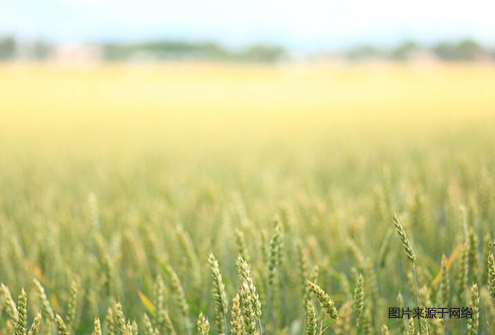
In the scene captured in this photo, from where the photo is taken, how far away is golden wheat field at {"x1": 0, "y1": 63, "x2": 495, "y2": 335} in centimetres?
71

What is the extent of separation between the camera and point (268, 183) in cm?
186

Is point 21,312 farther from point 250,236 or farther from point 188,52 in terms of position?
point 188,52

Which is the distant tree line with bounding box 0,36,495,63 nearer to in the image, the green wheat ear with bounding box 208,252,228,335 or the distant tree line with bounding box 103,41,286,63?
the distant tree line with bounding box 103,41,286,63

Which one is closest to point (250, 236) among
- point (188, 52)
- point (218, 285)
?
point (218, 285)

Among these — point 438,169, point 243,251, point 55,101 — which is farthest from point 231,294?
point 55,101

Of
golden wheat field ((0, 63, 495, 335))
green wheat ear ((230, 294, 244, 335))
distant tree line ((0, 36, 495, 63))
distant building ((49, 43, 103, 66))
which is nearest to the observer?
green wheat ear ((230, 294, 244, 335))

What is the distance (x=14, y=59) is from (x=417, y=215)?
35.3m

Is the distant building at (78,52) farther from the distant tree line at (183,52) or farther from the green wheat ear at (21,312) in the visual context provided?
the green wheat ear at (21,312)

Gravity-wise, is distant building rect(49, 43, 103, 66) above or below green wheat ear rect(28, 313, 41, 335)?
above

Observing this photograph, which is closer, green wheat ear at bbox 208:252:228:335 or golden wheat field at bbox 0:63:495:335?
green wheat ear at bbox 208:252:228:335

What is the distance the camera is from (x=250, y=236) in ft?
3.48

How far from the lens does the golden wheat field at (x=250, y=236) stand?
2.32ft

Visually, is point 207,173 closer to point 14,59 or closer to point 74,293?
point 74,293

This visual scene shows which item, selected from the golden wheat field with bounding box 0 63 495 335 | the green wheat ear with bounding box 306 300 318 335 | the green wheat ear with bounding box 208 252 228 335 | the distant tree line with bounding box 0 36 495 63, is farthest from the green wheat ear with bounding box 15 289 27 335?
the distant tree line with bounding box 0 36 495 63
